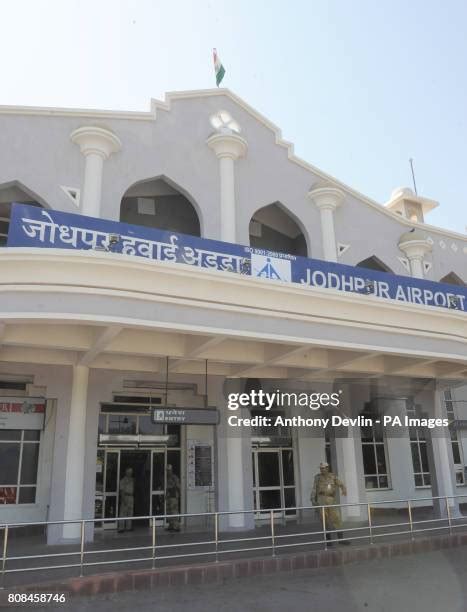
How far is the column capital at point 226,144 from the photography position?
41.5 feet

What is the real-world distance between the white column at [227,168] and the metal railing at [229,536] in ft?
20.3

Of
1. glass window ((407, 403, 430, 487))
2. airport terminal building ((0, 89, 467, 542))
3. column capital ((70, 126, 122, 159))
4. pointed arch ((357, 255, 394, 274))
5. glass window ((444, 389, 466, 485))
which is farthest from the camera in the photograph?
glass window ((444, 389, 466, 485))

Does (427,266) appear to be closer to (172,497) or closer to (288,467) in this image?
(288,467)

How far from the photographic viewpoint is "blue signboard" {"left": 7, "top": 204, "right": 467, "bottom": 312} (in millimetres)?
8141

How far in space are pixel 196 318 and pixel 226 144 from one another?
624cm

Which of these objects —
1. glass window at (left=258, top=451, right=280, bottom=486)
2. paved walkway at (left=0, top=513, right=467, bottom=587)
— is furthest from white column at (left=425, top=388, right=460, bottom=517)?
glass window at (left=258, top=451, right=280, bottom=486)

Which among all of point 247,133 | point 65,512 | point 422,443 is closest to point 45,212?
point 65,512

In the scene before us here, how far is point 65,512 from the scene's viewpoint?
9.41 meters

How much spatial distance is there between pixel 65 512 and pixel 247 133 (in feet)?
31.7

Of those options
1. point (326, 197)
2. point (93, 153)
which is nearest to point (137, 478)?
point (93, 153)

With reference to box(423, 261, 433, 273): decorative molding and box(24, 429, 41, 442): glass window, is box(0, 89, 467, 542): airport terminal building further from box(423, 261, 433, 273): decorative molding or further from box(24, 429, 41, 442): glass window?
box(423, 261, 433, 273): decorative molding

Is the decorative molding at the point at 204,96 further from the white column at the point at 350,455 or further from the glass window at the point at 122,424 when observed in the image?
the glass window at the point at 122,424

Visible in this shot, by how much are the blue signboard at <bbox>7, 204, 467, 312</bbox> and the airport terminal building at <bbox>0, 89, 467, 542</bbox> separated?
0.03 m

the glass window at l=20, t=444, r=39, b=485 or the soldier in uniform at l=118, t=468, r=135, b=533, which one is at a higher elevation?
the glass window at l=20, t=444, r=39, b=485
